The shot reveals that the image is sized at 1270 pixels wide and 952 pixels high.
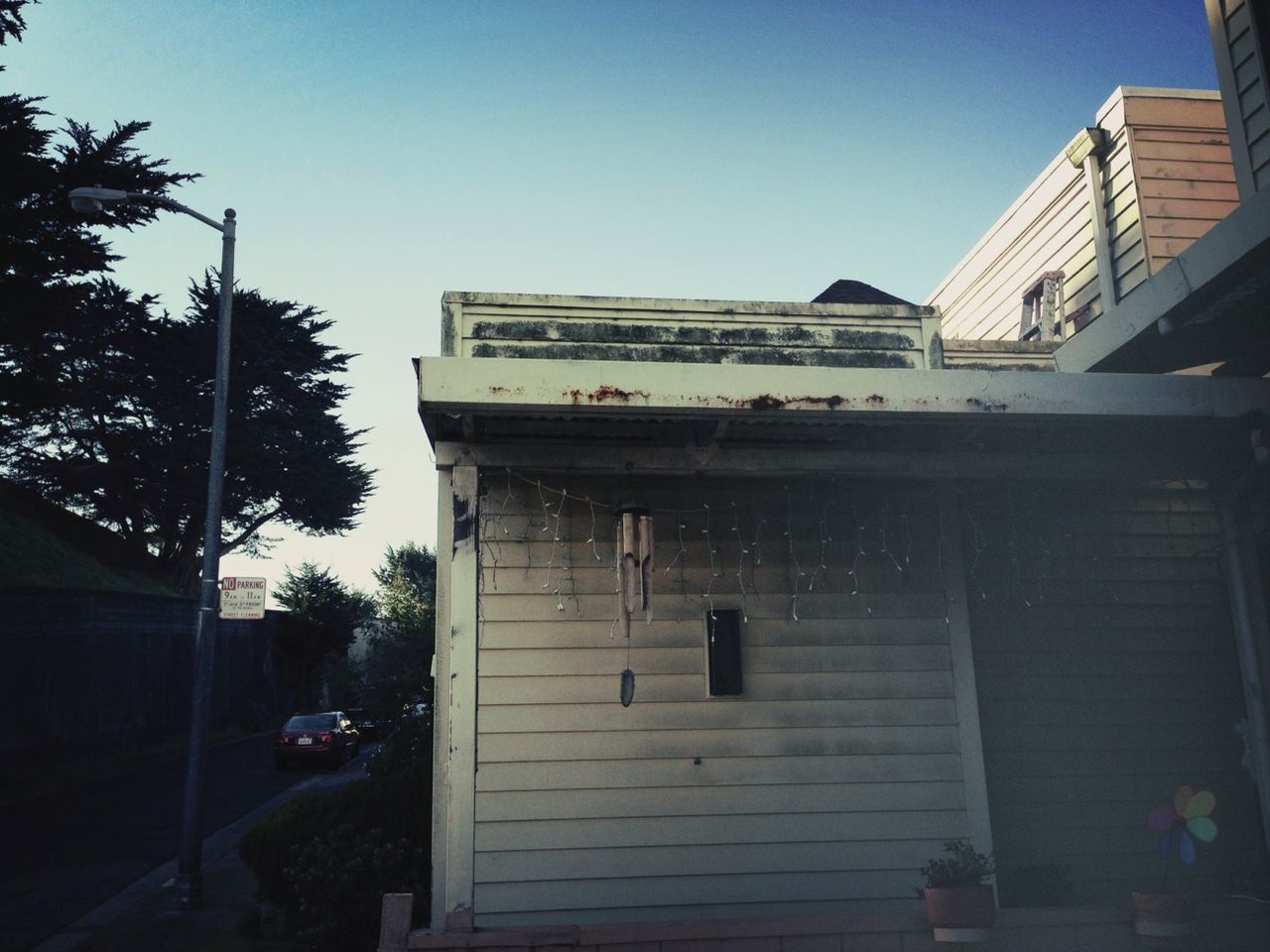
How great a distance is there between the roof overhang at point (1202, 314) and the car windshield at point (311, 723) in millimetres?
20952

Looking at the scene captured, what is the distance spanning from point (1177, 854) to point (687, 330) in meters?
5.47

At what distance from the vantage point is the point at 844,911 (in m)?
6.27

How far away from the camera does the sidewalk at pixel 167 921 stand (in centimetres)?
786

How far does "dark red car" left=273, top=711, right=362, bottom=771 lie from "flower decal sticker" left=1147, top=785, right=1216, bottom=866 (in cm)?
1981

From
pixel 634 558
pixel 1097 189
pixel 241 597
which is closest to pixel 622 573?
pixel 634 558

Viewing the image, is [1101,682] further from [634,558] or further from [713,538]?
[634,558]

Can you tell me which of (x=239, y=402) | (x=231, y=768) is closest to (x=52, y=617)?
(x=231, y=768)

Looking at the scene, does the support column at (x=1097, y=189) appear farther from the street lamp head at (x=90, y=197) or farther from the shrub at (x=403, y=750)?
the street lamp head at (x=90, y=197)

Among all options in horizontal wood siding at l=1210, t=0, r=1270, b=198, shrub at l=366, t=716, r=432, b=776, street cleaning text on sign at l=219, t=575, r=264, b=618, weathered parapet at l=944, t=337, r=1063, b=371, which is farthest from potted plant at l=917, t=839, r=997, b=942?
street cleaning text on sign at l=219, t=575, r=264, b=618

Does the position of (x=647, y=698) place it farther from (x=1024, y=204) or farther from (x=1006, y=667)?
(x=1024, y=204)

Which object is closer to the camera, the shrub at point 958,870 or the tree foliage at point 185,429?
the shrub at point 958,870

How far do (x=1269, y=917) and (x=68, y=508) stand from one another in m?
38.0

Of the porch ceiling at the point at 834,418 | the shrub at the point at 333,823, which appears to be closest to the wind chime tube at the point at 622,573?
the porch ceiling at the point at 834,418

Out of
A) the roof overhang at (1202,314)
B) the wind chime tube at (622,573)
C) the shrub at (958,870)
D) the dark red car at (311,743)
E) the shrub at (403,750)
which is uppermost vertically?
the roof overhang at (1202,314)
